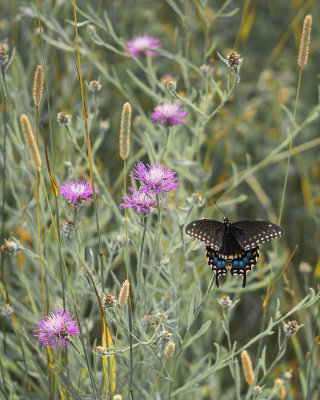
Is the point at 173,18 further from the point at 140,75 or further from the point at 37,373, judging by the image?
the point at 37,373

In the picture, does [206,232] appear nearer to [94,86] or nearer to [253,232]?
[253,232]

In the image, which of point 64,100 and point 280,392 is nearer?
point 280,392

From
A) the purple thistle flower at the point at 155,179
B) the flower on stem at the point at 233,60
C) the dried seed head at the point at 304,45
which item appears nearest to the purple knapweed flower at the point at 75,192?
the purple thistle flower at the point at 155,179

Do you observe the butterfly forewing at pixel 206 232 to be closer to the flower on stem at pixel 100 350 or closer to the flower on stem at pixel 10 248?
the flower on stem at pixel 100 350

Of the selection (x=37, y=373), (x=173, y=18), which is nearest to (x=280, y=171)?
(x=173, y=18)

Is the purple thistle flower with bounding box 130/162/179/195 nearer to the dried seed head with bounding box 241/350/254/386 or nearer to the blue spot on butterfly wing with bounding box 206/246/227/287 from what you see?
the blue spot on butterfly wing with bounding box 206/246/227/287

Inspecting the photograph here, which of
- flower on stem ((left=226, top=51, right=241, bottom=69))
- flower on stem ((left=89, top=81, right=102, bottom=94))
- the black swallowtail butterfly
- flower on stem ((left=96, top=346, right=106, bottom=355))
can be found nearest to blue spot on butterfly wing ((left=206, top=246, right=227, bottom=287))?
the black swallowtail butterfly

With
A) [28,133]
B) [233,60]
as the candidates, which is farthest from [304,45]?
[28,133]

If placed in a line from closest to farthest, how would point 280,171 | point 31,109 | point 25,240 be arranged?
1. point 31,109
2. point 25,240
3. point 280,171
